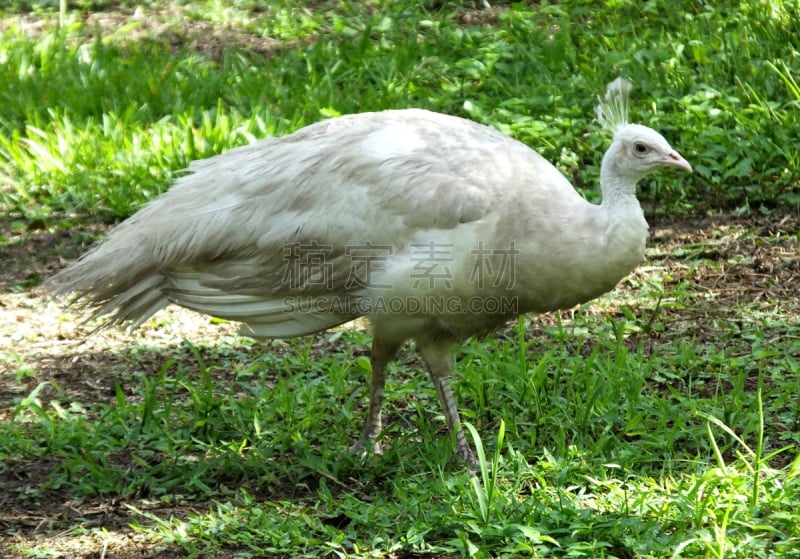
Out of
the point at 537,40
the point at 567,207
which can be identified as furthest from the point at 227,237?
the point at 537,40

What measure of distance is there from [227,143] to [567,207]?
3089 mm

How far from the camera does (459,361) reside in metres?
5.46

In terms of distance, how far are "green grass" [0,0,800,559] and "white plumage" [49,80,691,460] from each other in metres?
0.44

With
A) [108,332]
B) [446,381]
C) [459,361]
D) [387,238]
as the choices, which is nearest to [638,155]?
[387,238]

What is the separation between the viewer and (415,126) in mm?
4652

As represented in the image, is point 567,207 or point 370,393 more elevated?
point 567,207

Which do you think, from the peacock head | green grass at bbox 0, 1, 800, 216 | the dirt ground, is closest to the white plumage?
the peacock head

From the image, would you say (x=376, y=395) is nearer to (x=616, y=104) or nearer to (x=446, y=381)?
(x=446, y=381)

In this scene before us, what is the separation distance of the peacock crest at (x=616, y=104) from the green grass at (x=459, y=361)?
37.9 inches

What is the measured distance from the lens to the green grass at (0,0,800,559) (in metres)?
4.02

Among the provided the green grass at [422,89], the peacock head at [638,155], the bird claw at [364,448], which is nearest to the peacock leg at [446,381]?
the bird claw at [364,448]

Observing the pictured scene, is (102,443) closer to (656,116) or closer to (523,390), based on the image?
(523,390)

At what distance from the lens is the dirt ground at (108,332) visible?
14.5 feet

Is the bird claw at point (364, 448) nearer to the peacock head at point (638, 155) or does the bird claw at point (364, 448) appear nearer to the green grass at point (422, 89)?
the peacock head at point (638, 155)
